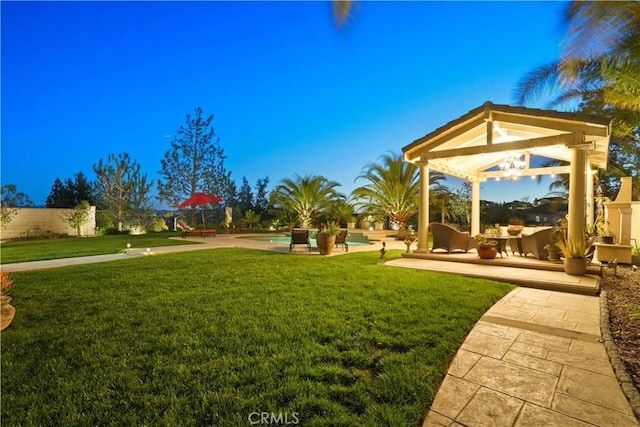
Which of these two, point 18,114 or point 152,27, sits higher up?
point 18,114

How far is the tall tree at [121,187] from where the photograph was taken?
65.3 feet

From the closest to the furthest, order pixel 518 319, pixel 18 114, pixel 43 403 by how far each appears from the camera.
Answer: pixel 43 403
pixel 518 319
pixel 18 114

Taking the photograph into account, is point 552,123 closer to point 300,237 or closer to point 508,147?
point 508,147

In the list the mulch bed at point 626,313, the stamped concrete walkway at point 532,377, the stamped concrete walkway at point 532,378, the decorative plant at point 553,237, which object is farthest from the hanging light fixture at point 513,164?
the stamped concrete walkway at point 532,378

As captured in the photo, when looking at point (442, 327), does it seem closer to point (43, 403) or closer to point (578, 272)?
point (43, 403)

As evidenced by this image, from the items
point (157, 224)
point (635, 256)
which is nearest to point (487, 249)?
point (635, 256)

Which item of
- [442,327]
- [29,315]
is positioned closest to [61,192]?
[29,315]

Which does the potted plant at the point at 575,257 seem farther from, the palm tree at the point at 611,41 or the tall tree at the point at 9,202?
the tall tree at the point at 9,202

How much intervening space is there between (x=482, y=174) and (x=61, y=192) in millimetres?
37883

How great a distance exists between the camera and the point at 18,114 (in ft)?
123

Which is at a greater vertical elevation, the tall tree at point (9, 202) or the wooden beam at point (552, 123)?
the wooden beam at point (552, 123)

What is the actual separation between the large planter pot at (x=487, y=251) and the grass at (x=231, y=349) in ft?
7.27

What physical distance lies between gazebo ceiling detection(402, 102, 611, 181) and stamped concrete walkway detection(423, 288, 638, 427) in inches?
179

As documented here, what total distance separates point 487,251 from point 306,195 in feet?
40.7
